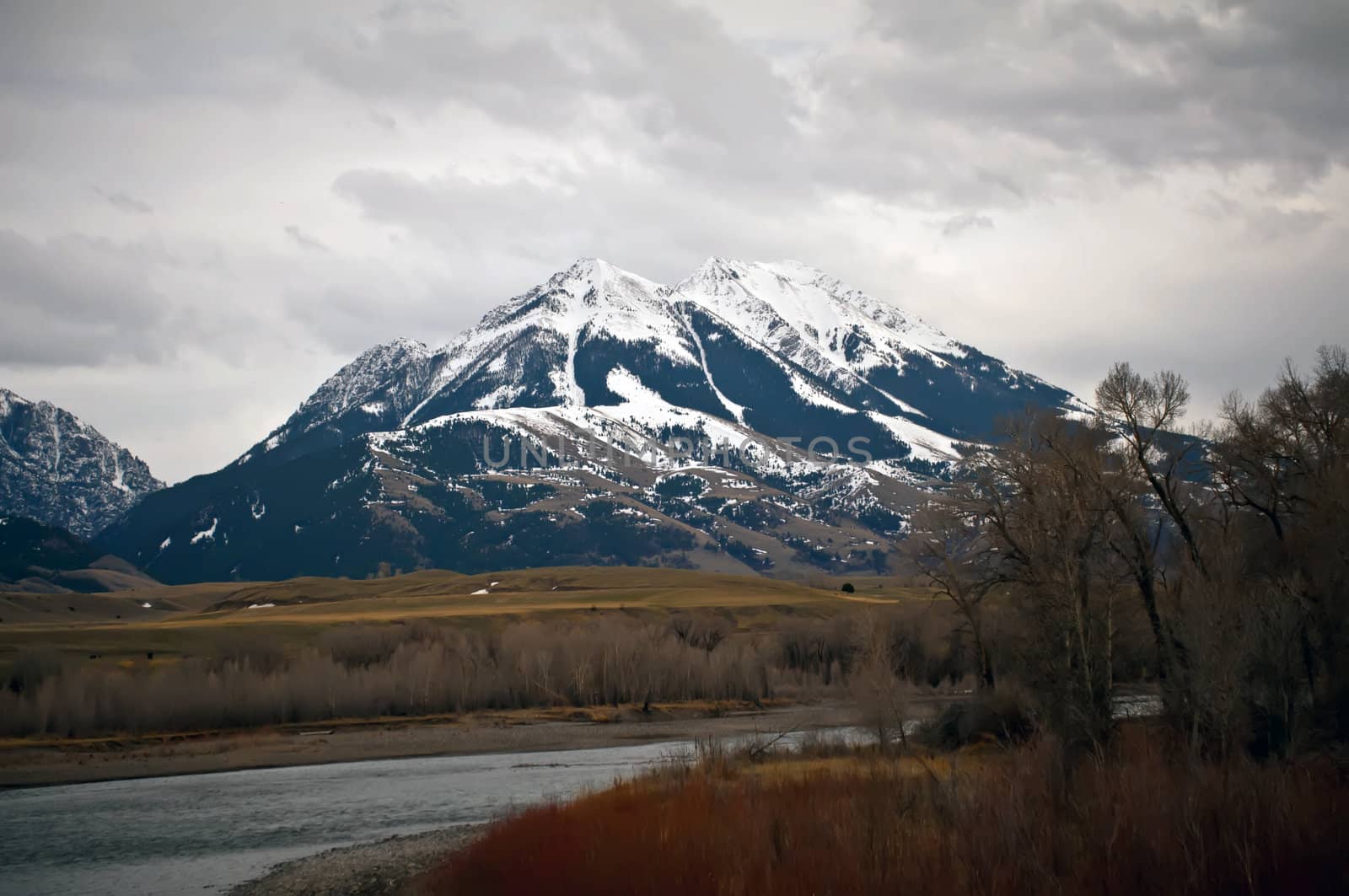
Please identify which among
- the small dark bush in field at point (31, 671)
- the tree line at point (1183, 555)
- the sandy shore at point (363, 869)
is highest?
the tree line at point (1183, 555)

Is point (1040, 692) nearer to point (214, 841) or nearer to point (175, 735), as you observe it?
point (214, 841)

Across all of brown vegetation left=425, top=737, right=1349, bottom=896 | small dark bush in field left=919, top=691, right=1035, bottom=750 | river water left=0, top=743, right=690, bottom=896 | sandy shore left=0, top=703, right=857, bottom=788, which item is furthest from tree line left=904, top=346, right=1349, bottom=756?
sandy shore left=0, top=703, right=857, bottom=788

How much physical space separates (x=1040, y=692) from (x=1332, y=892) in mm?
33208

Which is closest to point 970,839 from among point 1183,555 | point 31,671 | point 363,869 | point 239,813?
point 363,869

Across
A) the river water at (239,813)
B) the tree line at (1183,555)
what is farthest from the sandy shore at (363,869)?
the tree line at (1183,555)

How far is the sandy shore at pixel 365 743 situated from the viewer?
80438 millimetres

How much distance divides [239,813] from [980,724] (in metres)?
38.2

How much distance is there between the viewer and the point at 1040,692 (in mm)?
51656

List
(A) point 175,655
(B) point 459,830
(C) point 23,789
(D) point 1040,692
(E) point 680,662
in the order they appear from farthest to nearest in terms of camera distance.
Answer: (A) point 175,655
(E) point 680,662
(C) point 23,789
(D) point 1040,692
(B) point 459,830

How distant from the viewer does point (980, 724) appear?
60281 mm

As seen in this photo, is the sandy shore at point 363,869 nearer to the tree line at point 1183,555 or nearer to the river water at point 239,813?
the river water at point 239,813

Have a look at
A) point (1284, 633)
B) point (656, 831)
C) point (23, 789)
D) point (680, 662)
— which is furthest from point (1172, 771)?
point (680, 662)

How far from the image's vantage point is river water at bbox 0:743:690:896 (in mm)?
42000

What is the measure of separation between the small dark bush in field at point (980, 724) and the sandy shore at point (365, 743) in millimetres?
16458
